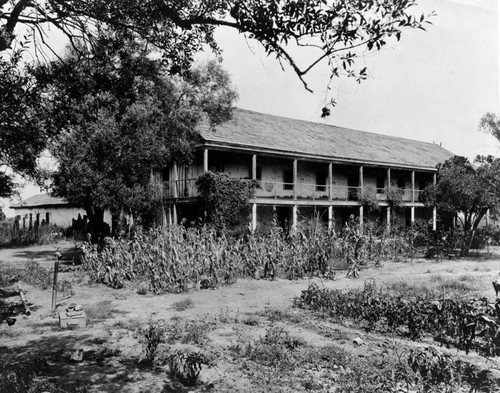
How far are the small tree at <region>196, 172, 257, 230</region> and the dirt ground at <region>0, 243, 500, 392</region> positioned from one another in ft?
23.0

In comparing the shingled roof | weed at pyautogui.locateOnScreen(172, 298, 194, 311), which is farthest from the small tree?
weed at pyautogui.locateOnScreen(172, 298, 194, 311)

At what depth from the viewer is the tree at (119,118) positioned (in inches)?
239

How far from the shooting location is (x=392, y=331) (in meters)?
6.78

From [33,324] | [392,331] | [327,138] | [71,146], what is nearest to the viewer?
[392,331]

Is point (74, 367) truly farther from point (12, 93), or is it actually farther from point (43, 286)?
point (43, 286)

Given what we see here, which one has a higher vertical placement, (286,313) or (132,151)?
(132,151)

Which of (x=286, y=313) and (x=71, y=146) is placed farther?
(x=71, y=146)

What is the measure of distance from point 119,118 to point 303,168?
41.9 ft

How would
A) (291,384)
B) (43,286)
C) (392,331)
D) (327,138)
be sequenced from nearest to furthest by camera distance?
(291,384), (392,331), (43,286), (327,138)

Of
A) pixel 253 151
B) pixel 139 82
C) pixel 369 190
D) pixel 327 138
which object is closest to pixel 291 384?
pixel 139 82

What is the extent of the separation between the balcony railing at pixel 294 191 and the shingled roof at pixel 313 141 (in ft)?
6.01

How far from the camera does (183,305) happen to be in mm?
8648

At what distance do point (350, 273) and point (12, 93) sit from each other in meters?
10.8

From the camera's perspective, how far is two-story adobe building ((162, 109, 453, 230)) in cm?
2112
